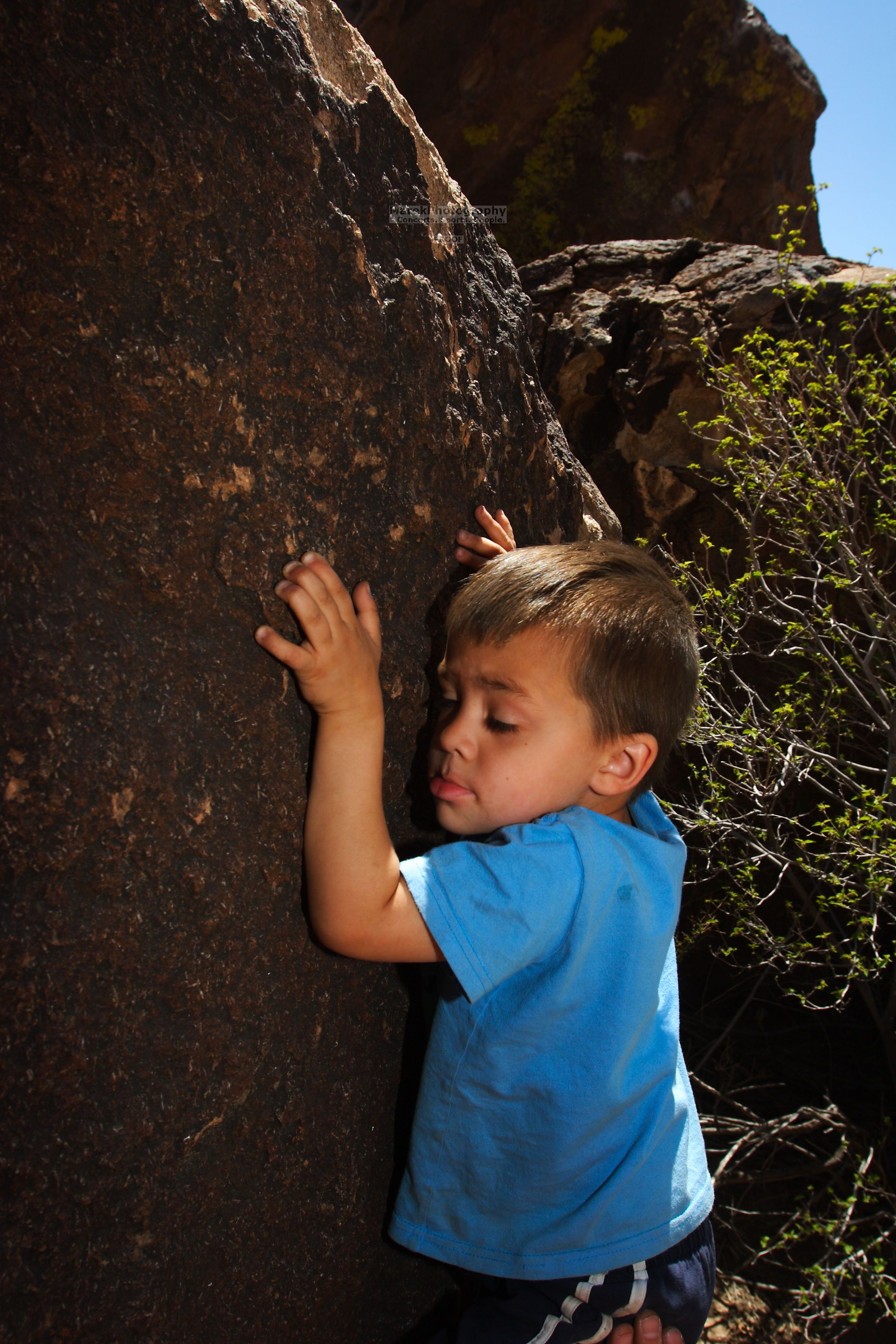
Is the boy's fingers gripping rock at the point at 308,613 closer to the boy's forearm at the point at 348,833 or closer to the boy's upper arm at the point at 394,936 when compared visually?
the boy's forearm at the point at 348,833

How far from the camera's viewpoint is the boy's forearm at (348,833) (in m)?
1.08

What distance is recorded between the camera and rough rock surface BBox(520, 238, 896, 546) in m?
3.99

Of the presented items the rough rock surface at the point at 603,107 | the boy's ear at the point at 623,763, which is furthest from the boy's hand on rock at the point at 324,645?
the rough rock surface at the point at 603,107

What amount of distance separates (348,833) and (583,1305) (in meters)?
0.83

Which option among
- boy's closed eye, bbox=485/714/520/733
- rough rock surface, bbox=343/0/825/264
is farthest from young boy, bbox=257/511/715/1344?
rough rock surface, bbox=343/0/825/264

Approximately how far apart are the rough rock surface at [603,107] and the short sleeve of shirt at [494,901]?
690cm

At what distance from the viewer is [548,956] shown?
1.22 meters

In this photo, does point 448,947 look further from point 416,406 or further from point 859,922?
point 859,922

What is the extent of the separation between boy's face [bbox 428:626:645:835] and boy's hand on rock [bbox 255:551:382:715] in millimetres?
169

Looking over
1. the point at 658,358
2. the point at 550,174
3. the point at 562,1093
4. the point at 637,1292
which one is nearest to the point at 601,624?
the point at 562,1093

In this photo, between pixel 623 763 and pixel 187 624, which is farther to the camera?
pixel 623 763

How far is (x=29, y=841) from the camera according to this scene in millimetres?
896

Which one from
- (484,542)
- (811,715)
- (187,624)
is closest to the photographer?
(187,624)

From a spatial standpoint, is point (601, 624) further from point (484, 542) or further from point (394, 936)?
point (394, 936)
